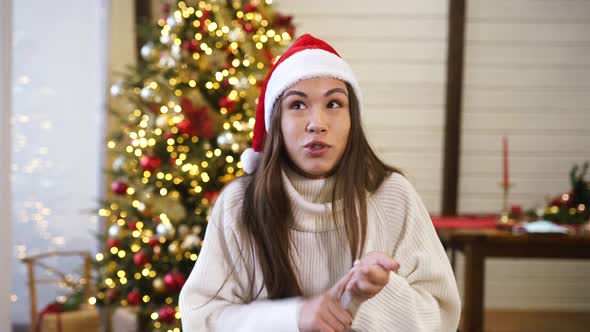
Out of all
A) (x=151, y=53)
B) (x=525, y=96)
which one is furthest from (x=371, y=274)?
(x=525, y=96)

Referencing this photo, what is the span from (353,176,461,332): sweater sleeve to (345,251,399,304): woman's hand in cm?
17

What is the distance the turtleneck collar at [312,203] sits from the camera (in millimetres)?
1293

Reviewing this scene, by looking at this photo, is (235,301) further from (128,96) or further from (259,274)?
(128,96)

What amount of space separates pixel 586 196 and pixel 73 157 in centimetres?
274

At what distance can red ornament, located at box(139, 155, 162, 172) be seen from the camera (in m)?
3.03

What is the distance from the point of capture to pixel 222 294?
1.28m

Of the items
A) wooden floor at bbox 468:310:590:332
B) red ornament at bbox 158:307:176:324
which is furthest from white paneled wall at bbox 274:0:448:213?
red ornament at bbox 158:307:176:324

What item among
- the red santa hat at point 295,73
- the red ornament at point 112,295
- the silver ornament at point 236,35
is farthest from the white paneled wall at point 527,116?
the red santa hat at point 295,73

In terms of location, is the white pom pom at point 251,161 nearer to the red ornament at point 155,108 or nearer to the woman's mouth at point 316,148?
the woman's mouth at point 316,148

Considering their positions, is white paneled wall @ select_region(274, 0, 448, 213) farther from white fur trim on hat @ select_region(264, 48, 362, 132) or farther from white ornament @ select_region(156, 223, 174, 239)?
white fur trim on hat @ select_region(264, 48, 362, 132)

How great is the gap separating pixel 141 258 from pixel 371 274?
217 centimetres

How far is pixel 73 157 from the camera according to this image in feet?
12.1

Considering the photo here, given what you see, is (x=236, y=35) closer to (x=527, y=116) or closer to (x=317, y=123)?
(x=317, y=123)

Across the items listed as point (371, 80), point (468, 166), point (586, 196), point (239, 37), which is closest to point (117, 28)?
point (239, 37)
